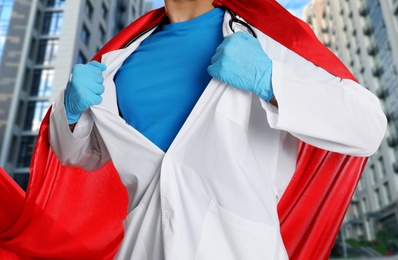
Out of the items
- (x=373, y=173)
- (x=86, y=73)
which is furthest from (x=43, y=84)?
(x=373, y=173)

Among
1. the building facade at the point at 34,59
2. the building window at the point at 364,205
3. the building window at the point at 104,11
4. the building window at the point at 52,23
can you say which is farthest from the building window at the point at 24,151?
the building window at the point at 364,205

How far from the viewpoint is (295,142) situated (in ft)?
2.56

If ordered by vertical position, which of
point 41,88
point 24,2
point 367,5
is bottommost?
point 41,88

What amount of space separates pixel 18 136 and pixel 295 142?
486 inches

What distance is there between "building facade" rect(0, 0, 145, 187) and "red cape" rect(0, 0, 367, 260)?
1128 cm

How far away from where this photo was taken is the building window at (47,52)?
1252 centimetres

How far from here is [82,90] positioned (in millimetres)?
776

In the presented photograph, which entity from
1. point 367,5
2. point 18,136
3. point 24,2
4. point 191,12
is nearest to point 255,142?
point 191,12

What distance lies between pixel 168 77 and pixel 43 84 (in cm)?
1253

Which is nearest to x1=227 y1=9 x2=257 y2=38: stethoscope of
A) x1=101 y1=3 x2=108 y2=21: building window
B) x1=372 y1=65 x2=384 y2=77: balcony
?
x1=101 y1=3 x2=108 y2=21: building window

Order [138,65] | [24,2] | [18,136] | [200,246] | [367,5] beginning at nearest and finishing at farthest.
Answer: [200,246], [138,65], [18,136], [24,2], [367,5]

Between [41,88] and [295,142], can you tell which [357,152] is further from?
[41,88]

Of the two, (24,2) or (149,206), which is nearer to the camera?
(149,206)

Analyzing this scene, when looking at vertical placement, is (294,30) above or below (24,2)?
above
